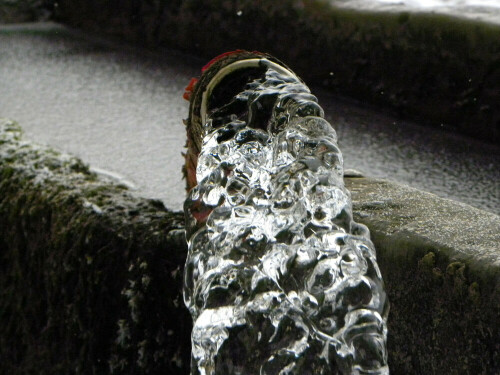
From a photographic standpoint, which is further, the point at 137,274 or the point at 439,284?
the point at 137,274

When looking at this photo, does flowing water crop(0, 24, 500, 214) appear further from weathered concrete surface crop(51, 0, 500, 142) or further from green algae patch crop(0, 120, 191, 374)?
green algae patch crop(0, 120, 191, 374)

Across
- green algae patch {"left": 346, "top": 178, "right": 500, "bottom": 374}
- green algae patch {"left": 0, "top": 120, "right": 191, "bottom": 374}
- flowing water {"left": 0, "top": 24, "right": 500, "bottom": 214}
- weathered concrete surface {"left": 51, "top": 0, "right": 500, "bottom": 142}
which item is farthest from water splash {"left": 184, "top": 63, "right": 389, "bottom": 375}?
weathered concrete surface {"left": 51, "top": 0, "right": 500, "bottom": 142}

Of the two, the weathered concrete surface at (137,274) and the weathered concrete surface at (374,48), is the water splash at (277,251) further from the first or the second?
the weathered concrete surface at (374,48)

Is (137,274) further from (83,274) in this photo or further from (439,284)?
(439,284)

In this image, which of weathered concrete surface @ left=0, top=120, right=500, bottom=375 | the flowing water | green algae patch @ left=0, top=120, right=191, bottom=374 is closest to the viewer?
weathered concrete surface @ left=0, top=120, right=500, bottom=375

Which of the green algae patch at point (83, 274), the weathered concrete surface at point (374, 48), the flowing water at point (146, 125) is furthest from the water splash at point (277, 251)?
the weathered concrete surface at point (374, 48)

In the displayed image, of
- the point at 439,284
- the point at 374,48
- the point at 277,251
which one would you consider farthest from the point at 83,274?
the point at 374,48
